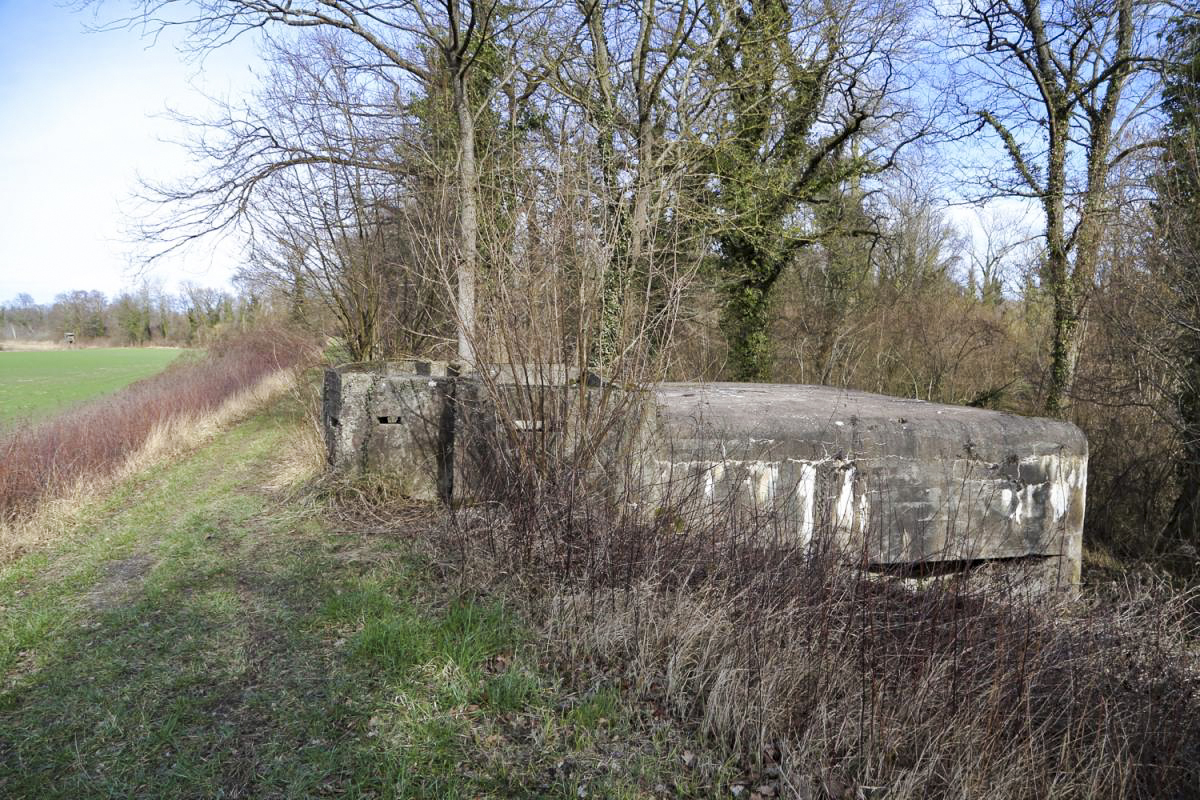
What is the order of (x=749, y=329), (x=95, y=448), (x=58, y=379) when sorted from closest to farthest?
(x=95, y=448)
(x=749, y=329)
(x=58, y=379)

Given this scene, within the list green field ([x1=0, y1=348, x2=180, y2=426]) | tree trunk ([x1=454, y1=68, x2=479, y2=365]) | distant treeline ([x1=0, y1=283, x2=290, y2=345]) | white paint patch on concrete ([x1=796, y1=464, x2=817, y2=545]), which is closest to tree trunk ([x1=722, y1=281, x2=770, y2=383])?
tree trunk ([x1=454, y1=68, x2=479, y2=365])

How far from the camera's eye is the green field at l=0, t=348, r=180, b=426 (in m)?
18.2

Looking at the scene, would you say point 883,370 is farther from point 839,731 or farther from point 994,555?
point 839,731

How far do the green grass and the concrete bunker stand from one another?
124 cm

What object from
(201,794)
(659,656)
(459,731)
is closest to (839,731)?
(659,656)

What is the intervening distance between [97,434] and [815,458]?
8.38 meters

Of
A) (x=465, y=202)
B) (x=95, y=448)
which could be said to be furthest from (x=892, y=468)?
(x=95, y=448)

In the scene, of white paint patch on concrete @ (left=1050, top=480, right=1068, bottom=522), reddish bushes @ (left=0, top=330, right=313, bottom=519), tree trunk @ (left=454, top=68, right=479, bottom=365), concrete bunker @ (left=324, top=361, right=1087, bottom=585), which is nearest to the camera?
concrete bunker @ (left=324, top=361, right=1087, bottom=585)

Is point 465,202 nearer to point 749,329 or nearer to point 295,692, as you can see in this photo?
point 295,692

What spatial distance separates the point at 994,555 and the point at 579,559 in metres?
4.17

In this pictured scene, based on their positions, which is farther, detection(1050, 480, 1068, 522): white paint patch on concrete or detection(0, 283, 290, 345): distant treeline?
detection(0, 283, 290, 345): distant treeline

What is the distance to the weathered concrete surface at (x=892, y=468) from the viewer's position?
17.5 feet

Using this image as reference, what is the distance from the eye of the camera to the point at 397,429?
5.98 metres

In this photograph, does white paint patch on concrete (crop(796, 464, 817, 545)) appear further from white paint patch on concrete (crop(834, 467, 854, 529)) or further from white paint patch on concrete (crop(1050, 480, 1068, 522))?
white paint patch on concrete (crop(1050, 480, 1068, 522))
